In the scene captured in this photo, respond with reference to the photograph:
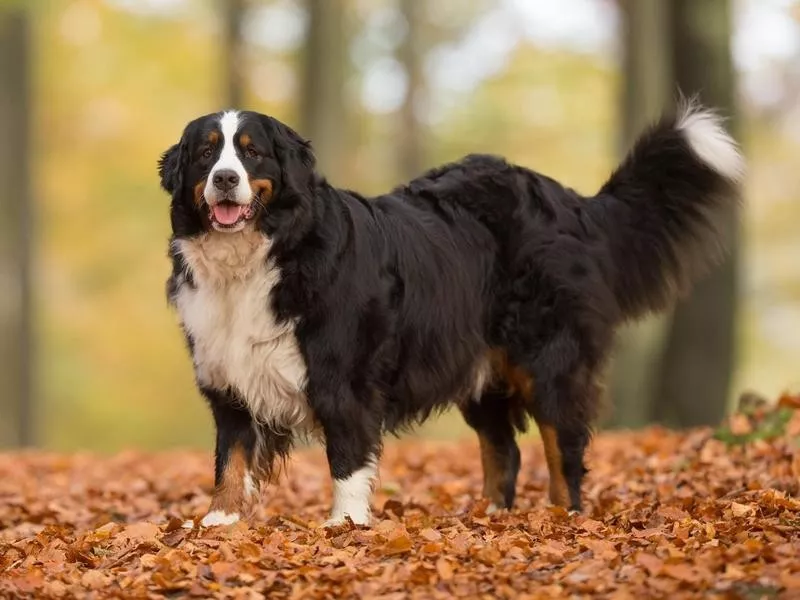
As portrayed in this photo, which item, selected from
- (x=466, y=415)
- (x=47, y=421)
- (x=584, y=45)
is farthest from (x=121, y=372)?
(x=466, y=415)

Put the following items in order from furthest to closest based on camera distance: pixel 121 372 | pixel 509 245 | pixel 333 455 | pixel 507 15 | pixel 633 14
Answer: pixel 121 372, pixel 507 15, pixel 633 14, pixel 509 245, pixel 333 455

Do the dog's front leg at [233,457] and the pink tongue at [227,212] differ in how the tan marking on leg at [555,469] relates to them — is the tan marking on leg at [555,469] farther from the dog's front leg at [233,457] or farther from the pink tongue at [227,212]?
the pink tongue at [227,212]

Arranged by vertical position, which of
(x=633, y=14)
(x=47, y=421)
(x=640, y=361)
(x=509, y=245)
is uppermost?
(x=633, y=14)

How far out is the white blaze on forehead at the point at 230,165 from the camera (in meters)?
5.79

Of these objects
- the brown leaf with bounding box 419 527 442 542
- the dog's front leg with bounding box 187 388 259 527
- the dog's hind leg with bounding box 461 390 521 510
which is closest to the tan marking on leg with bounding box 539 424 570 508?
the dog's hind leg with bounding box 461 390 521 510

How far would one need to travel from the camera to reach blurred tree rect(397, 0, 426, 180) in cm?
2184

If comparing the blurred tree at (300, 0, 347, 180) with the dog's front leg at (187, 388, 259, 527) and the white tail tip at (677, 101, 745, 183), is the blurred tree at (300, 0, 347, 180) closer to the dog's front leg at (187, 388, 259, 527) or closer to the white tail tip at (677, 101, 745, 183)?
the white tail tip at (677, 101, 745, 183)

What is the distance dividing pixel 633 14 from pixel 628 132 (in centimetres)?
147

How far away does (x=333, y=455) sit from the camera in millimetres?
6098

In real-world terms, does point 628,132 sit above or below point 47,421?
above

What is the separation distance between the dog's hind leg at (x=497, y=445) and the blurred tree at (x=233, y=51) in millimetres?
11719

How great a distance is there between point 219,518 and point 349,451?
0.74 meters

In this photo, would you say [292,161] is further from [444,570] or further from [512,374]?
[444,570]

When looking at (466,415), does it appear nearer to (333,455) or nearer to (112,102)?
(333,455)
